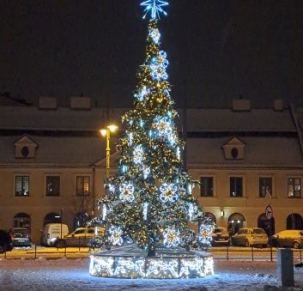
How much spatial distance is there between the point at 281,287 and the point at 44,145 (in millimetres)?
47609

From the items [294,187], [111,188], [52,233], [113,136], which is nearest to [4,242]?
[52,233]

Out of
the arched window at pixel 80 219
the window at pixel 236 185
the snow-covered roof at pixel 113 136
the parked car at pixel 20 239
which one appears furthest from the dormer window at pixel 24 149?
the window at pixel 236 185

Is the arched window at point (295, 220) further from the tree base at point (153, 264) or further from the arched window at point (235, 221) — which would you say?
the tree base at point (153, 264)

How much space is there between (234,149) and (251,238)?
47.0 feet

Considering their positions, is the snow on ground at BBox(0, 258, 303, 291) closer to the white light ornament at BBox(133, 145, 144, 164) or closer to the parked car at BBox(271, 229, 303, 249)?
the white light ornament at BBox(133, 145, 144, 164)

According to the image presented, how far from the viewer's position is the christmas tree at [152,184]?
25.9m

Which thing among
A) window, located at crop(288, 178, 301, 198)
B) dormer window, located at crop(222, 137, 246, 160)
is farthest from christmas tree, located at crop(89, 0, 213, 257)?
window, located at crop(288, 178, 301, 198)

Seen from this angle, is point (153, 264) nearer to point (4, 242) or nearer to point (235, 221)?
point (4, 242)

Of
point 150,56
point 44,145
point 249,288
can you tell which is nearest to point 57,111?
point 44,145

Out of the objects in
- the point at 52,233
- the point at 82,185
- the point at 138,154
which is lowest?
the point at 52,233

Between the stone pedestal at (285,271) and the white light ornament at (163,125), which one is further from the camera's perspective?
the white light ornament at (163,125)

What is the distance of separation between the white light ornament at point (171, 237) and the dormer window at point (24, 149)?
135 ft

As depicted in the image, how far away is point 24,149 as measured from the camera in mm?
65938

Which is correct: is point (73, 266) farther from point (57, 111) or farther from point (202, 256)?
point (57, 111)
